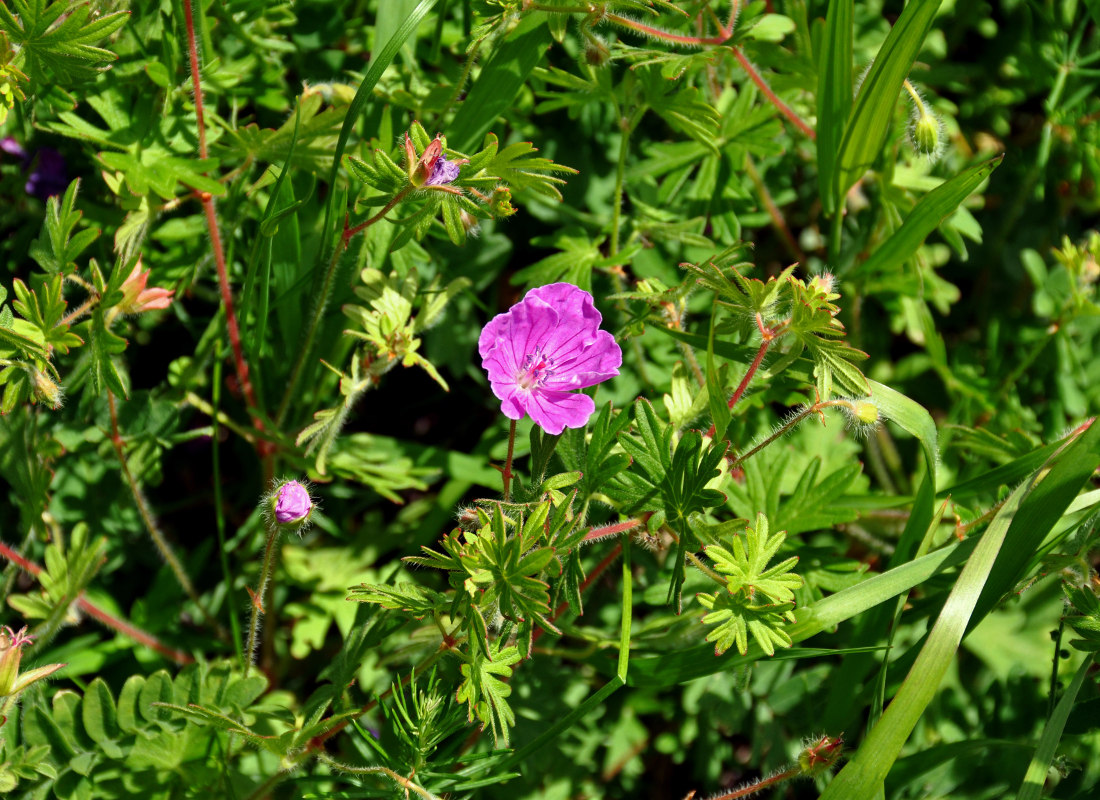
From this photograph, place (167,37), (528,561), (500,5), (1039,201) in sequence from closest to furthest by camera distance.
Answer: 1. (528,561)
2. (500,5)
3. (167,37)
4. (1039,201)

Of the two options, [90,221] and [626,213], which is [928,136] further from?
[90,221]

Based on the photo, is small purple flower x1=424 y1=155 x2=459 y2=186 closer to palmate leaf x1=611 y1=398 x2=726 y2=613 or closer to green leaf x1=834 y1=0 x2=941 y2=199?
palmate leaf x1=611 y1=398 x2=726 y2=613

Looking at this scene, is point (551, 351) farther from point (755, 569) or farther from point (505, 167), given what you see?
point (755, 569)

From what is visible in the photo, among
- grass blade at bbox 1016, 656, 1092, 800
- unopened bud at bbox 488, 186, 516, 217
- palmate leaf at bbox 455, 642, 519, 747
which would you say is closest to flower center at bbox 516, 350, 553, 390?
unopened bud at bbox 488, 186, 516, 217

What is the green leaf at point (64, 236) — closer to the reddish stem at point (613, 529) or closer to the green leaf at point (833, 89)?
the reddish stem at point (613, 529)

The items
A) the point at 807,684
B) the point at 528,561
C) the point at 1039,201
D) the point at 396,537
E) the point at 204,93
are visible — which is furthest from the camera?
the point at 1039,201

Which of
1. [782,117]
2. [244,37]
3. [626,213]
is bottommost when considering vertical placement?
[626,213]

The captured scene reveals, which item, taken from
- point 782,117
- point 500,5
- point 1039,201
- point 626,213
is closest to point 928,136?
point 782,117

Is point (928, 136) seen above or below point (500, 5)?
below
